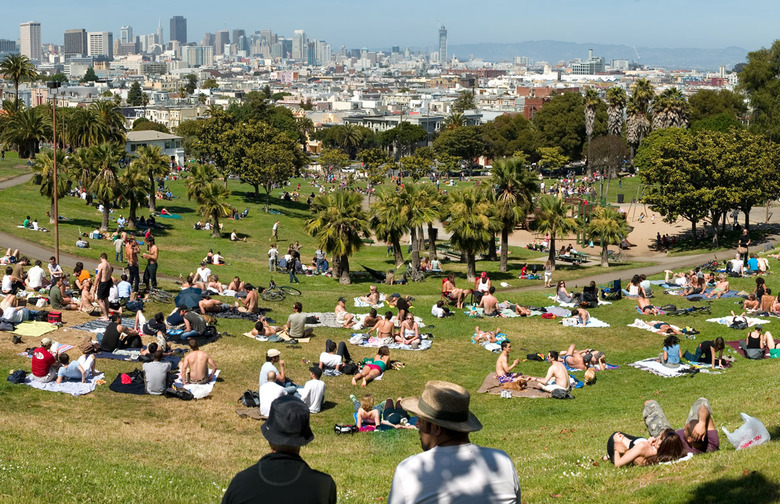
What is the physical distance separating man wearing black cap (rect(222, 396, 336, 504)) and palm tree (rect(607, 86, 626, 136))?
99.9 metres

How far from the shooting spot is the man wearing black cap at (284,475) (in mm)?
5102

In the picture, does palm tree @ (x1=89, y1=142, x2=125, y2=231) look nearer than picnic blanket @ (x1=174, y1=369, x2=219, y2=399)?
No

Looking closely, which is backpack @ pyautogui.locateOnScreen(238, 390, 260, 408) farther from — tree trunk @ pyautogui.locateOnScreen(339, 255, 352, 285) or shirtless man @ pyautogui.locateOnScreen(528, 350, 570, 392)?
tree trunk @ pyautogui.locateOnScreen(339, 255, 352, 285)

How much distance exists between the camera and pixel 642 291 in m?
26.9

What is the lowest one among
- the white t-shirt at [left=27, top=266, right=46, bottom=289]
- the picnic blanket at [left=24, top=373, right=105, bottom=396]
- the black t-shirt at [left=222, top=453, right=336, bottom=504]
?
the picnic blanket at [left=24, top=373, right=105, bottom=396]

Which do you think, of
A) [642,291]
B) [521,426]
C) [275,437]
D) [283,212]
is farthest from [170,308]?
[283,212]

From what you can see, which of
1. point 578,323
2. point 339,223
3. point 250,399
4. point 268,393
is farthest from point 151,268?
point 578,323

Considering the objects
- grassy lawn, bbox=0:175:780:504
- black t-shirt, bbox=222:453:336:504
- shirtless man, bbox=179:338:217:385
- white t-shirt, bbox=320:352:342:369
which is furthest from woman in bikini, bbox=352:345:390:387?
black t-shirt, bbox=222:453:336:504

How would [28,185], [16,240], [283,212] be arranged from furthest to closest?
[283,212], [28,185], [16,240]

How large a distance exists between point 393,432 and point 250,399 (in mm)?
3093

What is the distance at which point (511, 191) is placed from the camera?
38.0 metres

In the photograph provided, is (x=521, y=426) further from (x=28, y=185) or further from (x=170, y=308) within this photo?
(x=28, y=185)

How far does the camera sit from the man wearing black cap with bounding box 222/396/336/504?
5.10 metres

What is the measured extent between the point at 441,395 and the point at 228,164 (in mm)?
64670
